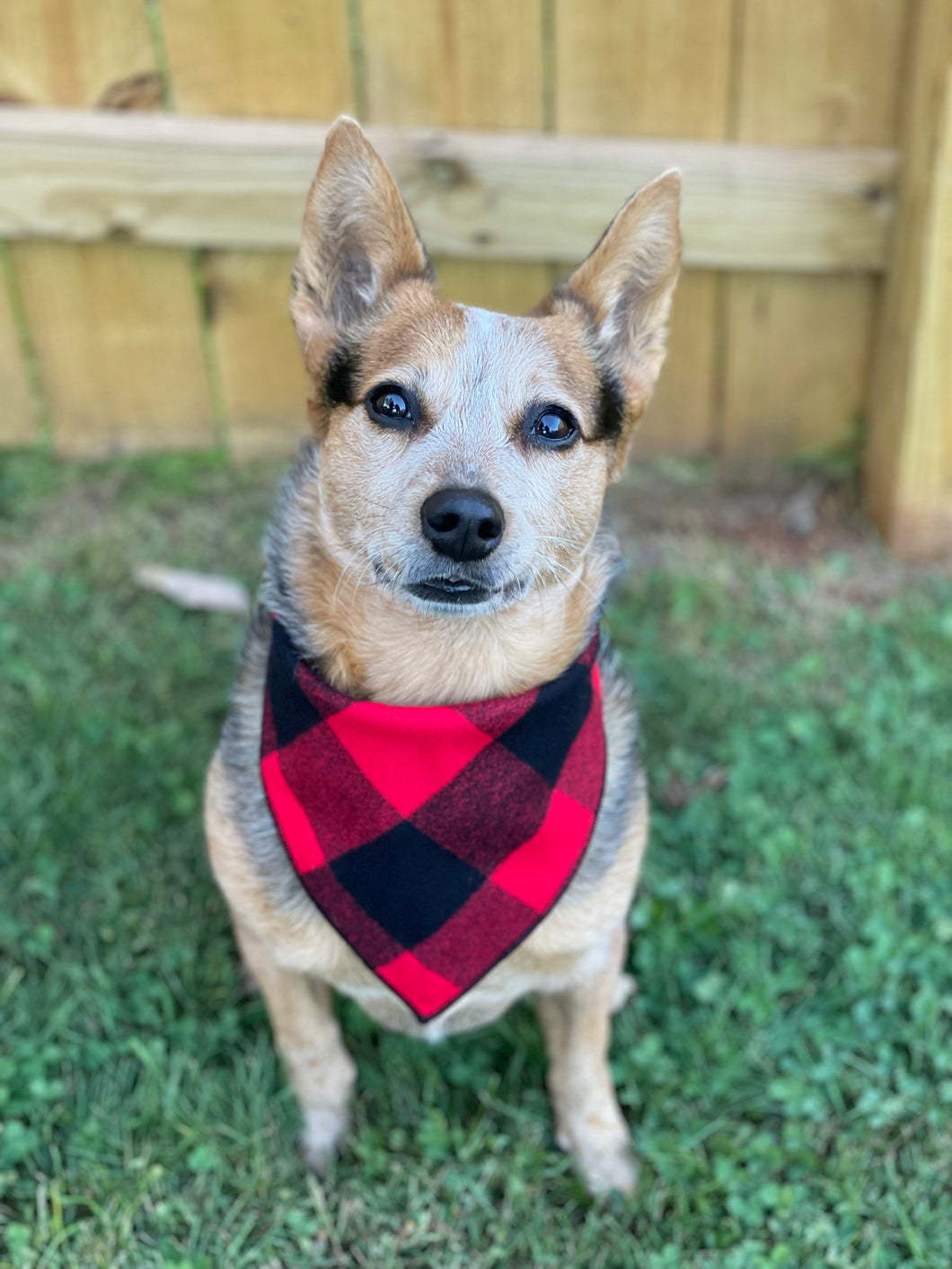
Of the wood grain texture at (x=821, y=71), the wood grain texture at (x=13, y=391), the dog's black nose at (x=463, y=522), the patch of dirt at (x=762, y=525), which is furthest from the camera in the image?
the wood grain texture at (x=13, y=391)

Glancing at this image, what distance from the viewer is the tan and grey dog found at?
208 centimetres

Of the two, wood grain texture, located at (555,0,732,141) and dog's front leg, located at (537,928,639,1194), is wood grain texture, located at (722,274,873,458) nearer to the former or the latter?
wood grain texture, located at (555,0,732,141)

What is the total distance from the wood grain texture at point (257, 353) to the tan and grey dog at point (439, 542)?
1.97 metres

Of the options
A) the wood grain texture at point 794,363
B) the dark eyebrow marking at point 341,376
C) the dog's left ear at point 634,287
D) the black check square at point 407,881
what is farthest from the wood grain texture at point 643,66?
the black check square at point 407,881

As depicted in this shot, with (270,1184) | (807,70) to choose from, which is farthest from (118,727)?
(807,70)

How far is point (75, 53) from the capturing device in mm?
3887

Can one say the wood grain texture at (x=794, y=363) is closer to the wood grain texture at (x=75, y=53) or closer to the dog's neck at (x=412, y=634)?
the wood grain texture at (x=75, y=53)

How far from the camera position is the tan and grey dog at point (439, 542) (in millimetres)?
2084

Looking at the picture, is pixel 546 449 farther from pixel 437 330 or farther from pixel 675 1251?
pixel 675 1251

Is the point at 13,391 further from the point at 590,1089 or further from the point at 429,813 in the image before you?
the point at 590,1089

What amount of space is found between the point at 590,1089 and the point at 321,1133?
631 mm

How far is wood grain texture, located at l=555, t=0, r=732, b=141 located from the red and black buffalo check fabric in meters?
2.56

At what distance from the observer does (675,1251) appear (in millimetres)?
2330

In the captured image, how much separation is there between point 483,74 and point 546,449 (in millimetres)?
2363
